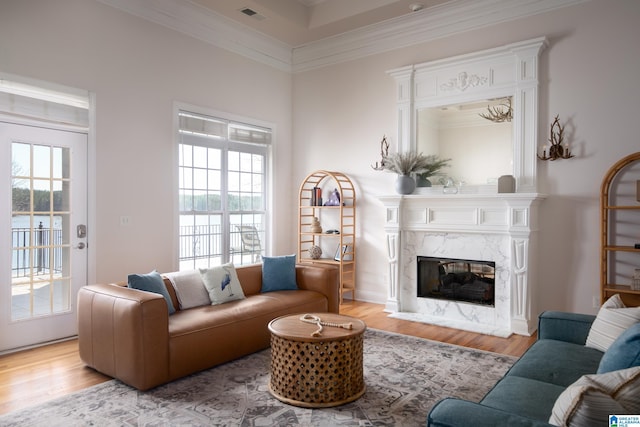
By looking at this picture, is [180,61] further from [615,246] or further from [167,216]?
[615,246]

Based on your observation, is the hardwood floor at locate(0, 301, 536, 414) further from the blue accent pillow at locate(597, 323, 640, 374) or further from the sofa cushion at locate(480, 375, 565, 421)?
the blue accent pillow at locate(597, 323, 640, 374)

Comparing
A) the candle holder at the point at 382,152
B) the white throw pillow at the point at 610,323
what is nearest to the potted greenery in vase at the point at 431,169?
the candle holder at the point at 382,152

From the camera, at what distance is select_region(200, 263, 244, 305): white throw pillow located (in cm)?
401

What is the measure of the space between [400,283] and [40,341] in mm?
3831

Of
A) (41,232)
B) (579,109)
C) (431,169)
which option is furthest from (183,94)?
(579,109)

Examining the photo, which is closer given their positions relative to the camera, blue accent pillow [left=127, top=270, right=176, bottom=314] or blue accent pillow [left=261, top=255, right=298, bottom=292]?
blue accent pillow [left=127, top=270, right=176, bottom=314]

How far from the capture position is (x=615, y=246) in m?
4.21

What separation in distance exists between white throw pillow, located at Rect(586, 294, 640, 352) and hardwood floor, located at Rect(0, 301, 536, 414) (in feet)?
4.44

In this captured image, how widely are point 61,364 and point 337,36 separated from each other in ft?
16.4

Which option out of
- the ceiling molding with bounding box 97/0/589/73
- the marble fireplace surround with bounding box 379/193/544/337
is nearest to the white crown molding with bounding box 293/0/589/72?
the ceiling molding with bounding box 97/0/589/73

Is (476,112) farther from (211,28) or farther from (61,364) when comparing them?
(61,364)

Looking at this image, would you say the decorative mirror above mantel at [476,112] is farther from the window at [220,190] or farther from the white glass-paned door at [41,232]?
the white glass-paned door at [41,232]

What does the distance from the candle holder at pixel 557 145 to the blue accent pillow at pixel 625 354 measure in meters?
3.07

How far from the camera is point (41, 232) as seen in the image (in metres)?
4.13
